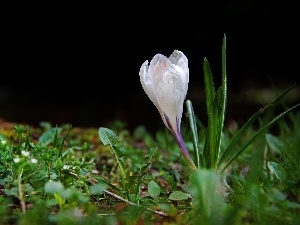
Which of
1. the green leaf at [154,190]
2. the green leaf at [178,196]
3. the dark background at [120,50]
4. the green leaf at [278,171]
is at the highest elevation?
the dark background at [120,50]

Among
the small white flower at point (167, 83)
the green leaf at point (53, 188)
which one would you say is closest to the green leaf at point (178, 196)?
the small white flower at point (167, 83)

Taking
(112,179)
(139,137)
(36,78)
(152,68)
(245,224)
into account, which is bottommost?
(245,224)

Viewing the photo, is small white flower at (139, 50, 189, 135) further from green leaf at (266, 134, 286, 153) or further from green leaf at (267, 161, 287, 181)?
green leaf at (266, 134, 286, 153)

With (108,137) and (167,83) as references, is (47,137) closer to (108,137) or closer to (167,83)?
(108,137)

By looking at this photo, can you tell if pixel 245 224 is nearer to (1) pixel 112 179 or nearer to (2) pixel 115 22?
(1) pixel 112 179

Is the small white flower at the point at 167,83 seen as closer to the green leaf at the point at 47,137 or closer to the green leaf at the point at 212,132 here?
the green leaf at the point at 212,132

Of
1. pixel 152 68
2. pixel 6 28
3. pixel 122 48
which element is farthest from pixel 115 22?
pixel 152 68
